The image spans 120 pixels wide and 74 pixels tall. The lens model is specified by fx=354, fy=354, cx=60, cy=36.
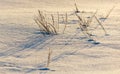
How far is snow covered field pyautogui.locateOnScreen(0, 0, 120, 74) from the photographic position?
2.51 metres

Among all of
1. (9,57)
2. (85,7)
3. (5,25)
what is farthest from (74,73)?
(85,7)

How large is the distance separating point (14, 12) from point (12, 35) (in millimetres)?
1139

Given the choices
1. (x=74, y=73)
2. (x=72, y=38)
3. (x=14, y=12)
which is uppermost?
(x=14, y=12)

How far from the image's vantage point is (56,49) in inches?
115

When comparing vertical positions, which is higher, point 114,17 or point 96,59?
point 114,17

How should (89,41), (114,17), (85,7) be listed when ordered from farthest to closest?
(85,7) → (114,17) → (89,41)

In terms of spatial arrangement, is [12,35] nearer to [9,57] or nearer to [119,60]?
[9,57]

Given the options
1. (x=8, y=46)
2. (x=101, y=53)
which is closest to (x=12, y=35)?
(x=8, y=46)

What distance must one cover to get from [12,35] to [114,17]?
1.45 metres

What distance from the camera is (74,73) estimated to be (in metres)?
2.42

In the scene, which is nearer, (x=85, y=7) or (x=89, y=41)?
(x=89, y=41)

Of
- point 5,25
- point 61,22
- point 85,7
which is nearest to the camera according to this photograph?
point 5,25

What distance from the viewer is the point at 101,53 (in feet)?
9.34

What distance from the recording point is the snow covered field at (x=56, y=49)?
251cm
